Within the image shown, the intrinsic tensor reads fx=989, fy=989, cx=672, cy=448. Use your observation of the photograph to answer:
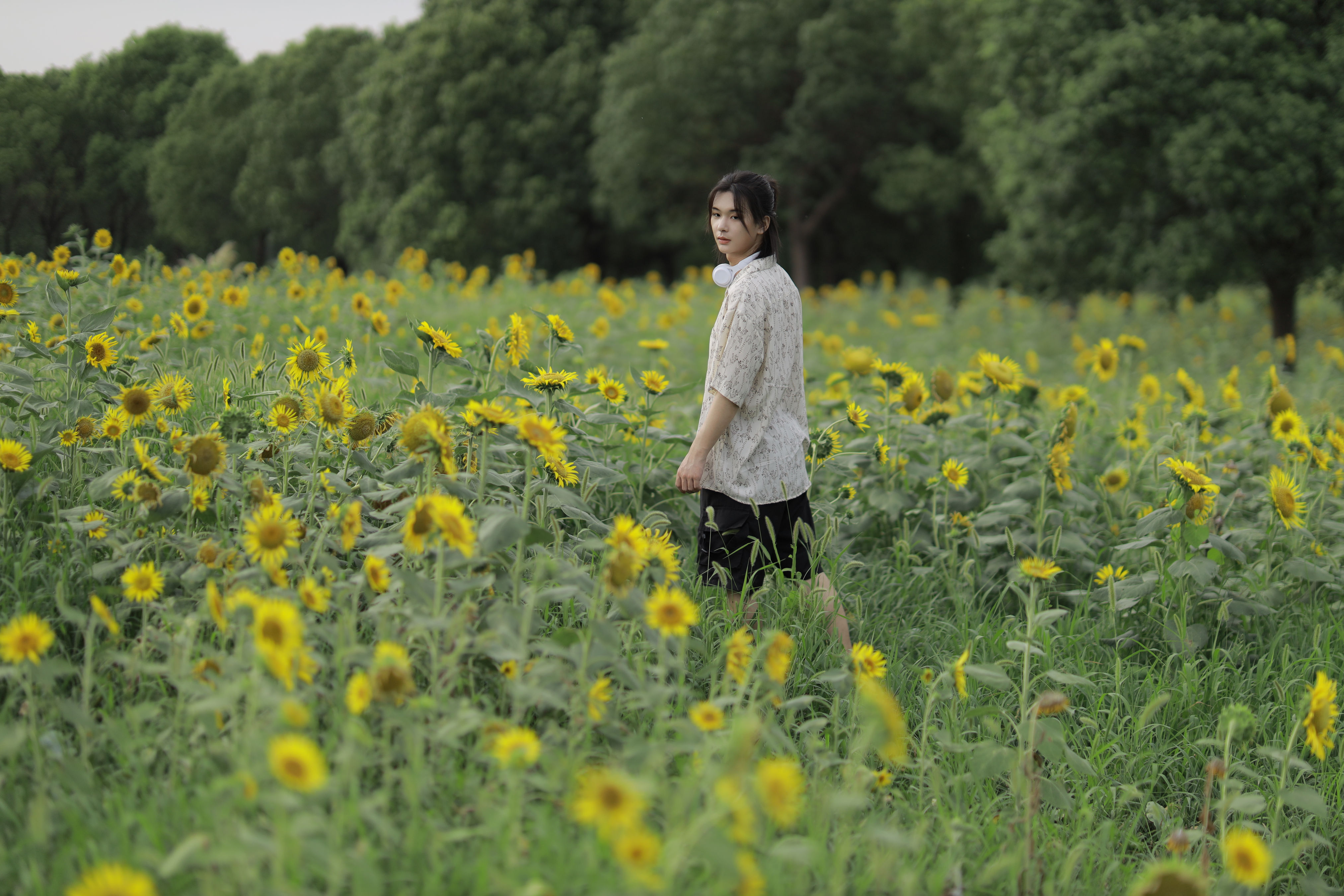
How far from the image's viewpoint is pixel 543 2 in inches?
736

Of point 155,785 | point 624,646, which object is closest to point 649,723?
point 624,646

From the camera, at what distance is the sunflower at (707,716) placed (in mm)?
1643

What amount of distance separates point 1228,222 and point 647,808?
9069 millimetres

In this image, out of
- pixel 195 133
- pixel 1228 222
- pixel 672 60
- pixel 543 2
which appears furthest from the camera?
pixel 543 2

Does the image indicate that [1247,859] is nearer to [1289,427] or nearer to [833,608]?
[833,608]

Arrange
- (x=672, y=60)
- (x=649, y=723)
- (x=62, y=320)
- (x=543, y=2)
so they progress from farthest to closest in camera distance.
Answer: (x=543, y=2), (x=672, y=60), (x=62, y=320), (x=649, y=723)

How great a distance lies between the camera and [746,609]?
9.30 feet

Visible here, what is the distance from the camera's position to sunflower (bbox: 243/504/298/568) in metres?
1.91

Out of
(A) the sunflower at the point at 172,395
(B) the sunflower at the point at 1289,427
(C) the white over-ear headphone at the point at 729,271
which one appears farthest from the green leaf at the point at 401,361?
(B) the sunflower at the point at 1289,427

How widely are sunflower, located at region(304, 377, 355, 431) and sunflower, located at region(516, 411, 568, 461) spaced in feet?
1.86

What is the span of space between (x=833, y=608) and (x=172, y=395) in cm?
187

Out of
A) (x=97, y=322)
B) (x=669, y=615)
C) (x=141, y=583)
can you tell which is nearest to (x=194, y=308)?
(x=97, y=322)

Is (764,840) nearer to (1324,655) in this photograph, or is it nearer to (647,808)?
(647,808)

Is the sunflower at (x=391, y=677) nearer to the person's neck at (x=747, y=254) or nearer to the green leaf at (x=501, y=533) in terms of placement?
the green leaf at (x=501, y=533)
